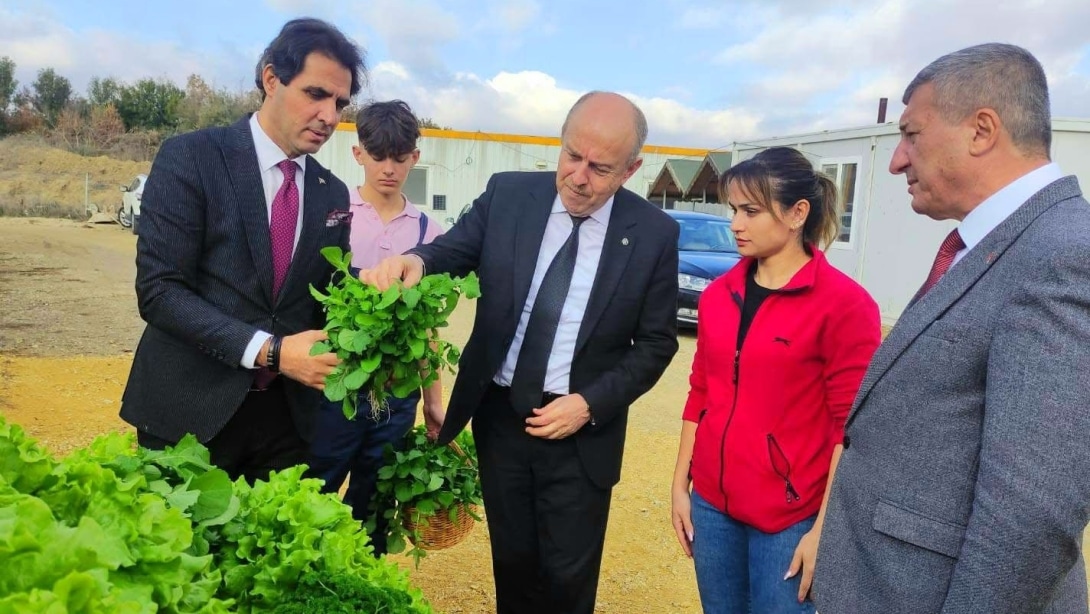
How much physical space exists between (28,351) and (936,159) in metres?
9.70

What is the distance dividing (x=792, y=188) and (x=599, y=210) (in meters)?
0.73

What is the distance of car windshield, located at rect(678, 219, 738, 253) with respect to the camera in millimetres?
12773

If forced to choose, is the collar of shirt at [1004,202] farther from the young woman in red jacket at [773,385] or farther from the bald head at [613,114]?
the bald head at [613,114]

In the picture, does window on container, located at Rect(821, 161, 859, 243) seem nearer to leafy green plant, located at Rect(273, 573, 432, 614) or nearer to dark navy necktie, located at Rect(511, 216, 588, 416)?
dark navy necktie, located at Rect(511, 216, 588, 416)

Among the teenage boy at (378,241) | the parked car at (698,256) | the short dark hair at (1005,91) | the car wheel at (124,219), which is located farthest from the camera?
the car wheel at (124,219)

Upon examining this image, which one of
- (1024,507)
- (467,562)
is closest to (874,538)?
(1024,507)

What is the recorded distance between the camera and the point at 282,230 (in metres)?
2.67

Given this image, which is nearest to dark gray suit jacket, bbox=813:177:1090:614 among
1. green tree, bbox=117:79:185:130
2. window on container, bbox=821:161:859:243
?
window on container, bbox=821:161:859:243

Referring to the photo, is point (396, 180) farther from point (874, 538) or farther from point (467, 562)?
point (874, 538)

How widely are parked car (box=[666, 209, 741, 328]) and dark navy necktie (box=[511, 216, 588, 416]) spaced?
24.3ft

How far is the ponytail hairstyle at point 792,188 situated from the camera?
2625 millimetres

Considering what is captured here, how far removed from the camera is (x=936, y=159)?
1.77 meters

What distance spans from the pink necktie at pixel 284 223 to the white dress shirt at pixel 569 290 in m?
0.87

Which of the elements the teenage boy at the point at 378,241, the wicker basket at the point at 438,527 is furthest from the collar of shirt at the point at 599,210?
the wicker basket at the point at 438,527
